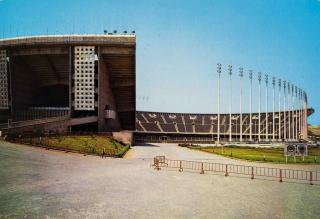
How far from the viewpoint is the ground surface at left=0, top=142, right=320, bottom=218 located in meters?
10.2

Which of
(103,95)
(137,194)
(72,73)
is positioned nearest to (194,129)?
(103,95)

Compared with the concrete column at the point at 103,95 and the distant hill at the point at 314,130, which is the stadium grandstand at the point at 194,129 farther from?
the distant hill at the point at 314,130

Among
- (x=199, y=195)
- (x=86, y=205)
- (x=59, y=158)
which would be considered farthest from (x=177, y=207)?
(x=59, y=158)

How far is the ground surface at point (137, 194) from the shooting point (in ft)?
33.6

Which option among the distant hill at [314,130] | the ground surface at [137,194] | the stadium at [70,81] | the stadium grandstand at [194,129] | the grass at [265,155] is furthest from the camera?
the distant hill at [314,130]

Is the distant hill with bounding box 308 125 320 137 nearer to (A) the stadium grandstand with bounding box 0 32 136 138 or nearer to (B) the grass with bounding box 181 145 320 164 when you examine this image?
(B) the grass with bounding box 181 145 320 164

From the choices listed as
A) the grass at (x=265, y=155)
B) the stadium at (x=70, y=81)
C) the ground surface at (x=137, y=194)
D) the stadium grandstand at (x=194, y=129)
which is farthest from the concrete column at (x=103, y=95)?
the ground surface at (x=137, y=194)

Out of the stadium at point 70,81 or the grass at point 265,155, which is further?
the stadium at point 70,81

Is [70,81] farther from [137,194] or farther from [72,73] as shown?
[137,194]

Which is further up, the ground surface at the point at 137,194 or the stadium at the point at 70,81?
the stadium at the point at 70,81

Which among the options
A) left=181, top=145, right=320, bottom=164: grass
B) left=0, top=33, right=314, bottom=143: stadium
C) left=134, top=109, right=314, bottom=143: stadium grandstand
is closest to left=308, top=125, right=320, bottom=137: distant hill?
left=134, top=109, right=314, bottom=143: stadium grandstand

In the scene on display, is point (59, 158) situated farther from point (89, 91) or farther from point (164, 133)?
point (164, 133)

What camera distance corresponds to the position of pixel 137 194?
13.0 meters

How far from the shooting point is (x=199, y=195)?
43.6ft
